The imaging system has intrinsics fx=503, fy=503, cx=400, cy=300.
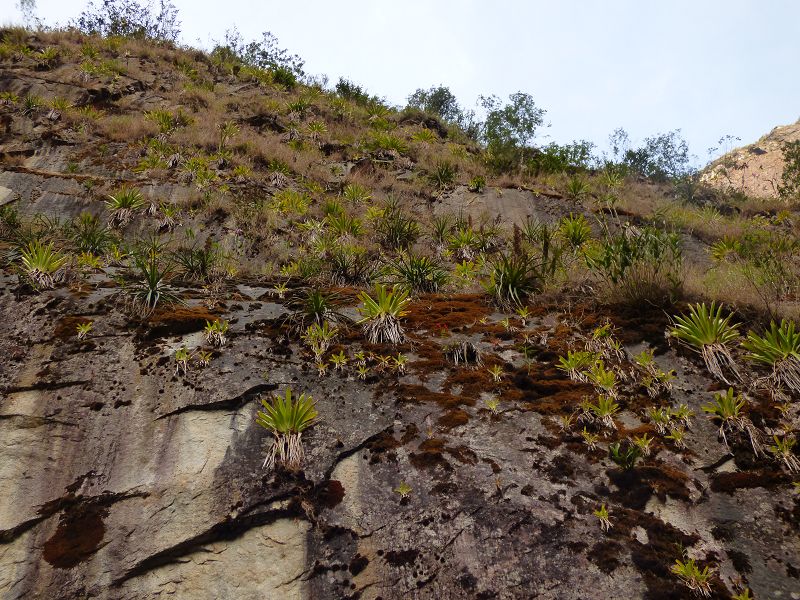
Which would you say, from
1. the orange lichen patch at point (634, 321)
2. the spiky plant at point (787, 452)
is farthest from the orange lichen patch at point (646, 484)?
the orange lichen patch at point (634, 321)

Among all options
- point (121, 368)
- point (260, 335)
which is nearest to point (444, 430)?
point (260, 335)

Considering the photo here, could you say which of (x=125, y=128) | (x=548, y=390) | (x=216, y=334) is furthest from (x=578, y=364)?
(x=125, y=128)

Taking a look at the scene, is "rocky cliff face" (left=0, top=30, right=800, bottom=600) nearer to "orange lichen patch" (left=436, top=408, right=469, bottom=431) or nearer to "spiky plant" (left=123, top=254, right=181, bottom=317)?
"orange lichen patch" (left=436, top=408, right=469, bottom=431)

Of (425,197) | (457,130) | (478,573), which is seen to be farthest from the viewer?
(457,130)

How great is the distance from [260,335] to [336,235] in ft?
22.0

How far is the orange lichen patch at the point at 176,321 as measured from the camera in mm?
6762

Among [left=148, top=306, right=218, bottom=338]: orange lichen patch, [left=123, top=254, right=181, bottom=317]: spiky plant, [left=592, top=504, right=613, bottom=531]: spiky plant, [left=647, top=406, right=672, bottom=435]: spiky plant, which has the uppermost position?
[left=123, top=254, right=181, bottom=317]: spiky plant

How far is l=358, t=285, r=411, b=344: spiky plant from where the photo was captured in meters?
7.01

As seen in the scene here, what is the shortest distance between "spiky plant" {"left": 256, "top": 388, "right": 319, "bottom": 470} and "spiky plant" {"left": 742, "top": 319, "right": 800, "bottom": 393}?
4.89m

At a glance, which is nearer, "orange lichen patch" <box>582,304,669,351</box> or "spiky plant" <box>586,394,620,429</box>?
"spiky plant" <box>586,394,620,429</box>

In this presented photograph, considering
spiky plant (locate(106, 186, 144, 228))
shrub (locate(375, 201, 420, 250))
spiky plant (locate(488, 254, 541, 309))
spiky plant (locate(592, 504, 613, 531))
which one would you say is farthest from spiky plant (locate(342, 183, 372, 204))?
spiky plant (locate(592, 504, 613, 531))

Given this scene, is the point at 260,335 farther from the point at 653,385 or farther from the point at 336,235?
the point at 336,235

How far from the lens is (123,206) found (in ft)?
40.4

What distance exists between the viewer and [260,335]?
22.8 feet
